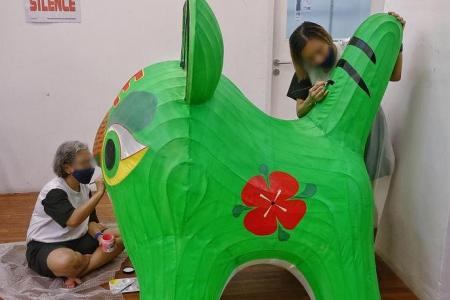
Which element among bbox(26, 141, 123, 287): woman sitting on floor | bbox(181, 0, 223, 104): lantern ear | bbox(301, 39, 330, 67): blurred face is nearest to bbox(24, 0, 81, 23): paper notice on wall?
bbox(26, 141, 123, 287): woman sitting on floor

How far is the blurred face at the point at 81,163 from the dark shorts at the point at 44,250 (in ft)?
0.91

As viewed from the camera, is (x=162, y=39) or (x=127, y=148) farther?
(x=162, y=39)

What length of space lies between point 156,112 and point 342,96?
46 cm

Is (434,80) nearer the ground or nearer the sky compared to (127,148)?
nearer the sky

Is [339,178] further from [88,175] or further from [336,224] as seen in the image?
[88,175]

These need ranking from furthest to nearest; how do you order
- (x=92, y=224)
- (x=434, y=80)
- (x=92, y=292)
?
(x=92, y=224) → (x=92, y=292) → (x=434, y=80)

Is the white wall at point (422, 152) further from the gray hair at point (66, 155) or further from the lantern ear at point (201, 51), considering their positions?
the gray hair at point (66, 155)

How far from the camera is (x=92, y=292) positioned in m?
1.59

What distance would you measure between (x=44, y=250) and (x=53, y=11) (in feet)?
4.46

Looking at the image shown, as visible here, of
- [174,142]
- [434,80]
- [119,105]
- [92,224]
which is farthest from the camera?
[92,224]

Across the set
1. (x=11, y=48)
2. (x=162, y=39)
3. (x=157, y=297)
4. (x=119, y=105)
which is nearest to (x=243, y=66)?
(x=162, y=39)

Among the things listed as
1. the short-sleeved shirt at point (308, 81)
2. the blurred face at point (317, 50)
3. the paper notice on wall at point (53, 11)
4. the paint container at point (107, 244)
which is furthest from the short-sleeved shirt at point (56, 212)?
the paper notice on wall at point (53, 11)

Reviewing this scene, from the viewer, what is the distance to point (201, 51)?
94 cm

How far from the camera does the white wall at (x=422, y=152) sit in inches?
53.0
